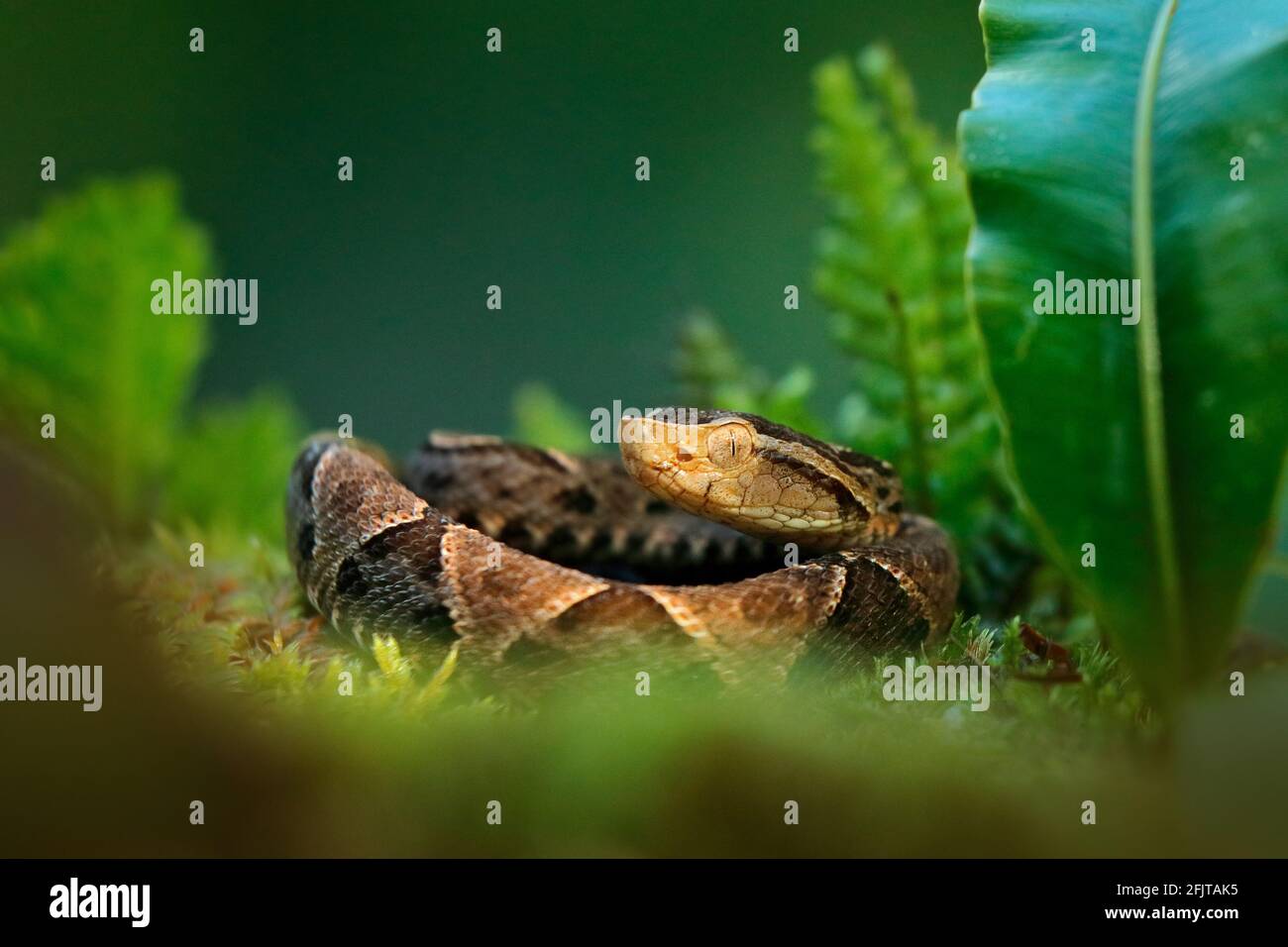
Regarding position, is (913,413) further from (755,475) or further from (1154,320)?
(1154,320)

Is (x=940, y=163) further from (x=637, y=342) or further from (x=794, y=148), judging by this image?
(x=794, y=148)

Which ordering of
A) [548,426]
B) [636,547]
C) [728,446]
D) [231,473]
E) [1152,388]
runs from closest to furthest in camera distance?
[1152,388] → [728,446] → [636,547] → [231,473] → [548,426]

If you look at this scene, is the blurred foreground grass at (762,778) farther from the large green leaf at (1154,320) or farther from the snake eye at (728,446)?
the snake eye at (728,446)

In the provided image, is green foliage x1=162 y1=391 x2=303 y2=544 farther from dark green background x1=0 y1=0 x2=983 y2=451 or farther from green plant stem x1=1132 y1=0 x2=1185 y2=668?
green plant stem x1=1132 y1=0 x2=1185 y2=668

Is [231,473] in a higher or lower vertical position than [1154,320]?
higher

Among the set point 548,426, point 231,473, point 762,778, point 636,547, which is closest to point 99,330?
point 231,473

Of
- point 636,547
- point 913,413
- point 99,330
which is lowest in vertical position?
point 636,547

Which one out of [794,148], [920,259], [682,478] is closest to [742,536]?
[682,478]
